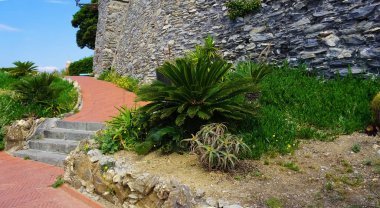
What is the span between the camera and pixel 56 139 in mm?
7887

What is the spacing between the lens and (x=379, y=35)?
6.15 meters

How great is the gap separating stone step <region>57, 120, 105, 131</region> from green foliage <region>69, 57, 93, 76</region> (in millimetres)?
16481

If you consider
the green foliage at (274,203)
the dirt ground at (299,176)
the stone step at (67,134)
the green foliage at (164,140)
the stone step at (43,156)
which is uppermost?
the green foliage at (164,140)

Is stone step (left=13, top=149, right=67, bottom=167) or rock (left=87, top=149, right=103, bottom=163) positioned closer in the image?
rock (left=87, top=149, right=103, bottom=163)

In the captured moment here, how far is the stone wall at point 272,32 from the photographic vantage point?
644 centimetres

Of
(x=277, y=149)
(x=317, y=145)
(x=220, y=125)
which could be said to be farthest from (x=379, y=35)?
(x=220, y=125)

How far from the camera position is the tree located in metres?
27.1

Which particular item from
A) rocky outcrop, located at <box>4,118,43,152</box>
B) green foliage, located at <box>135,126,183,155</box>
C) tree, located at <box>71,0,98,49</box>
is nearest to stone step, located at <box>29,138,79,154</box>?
rocky outcrop, located at <box>4,118,43,152</box>

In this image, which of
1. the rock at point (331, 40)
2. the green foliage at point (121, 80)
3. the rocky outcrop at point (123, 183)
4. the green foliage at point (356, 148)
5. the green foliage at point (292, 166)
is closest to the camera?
the rocky outcrop at point (123, 183)

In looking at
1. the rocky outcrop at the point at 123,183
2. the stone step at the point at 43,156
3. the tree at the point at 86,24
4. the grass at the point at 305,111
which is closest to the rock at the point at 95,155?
the rocky outcrop at the point at 123,183

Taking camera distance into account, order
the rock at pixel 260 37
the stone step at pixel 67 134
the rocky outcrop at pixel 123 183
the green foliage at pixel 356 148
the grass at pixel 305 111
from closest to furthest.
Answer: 1. the rocky outcrop at pixel 123 183
2. the green foliage at pixel 356 148
3. the grass at pixel 305 111
4. the stone step at pixel 67 134
5. the rock at pixel 260 37

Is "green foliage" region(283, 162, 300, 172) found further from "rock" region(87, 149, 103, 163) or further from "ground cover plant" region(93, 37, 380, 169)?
"rock" region(87, 149, 103, 163)

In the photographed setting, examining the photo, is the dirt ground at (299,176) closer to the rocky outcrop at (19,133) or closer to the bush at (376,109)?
the bush at (376,109)

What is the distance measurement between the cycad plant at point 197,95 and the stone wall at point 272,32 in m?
2.84
